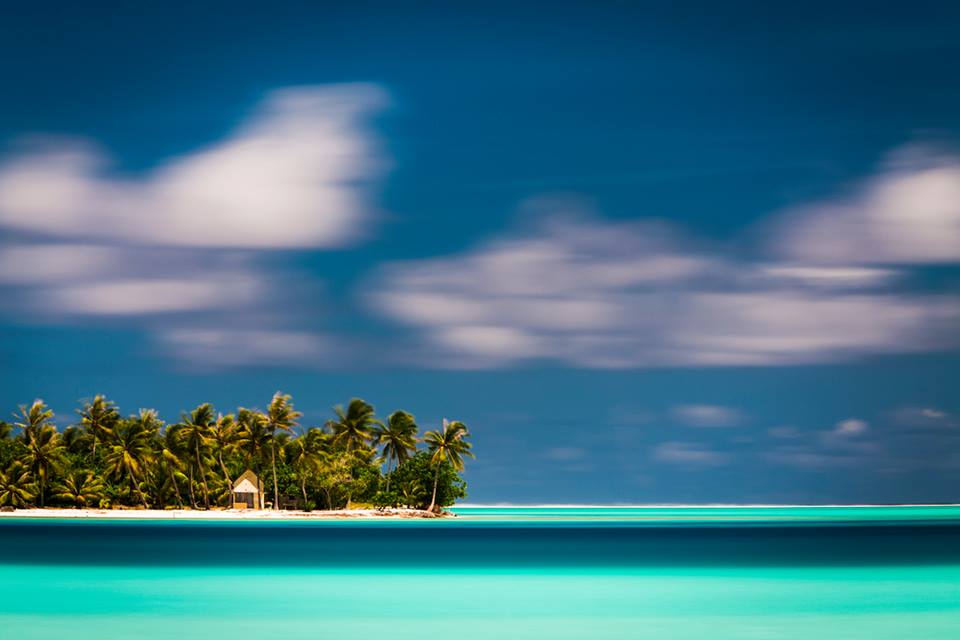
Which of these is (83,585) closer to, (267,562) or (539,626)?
(267,562)

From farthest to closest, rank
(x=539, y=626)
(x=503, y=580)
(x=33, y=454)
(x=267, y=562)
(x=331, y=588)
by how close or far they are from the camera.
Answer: (x=33, y=454)
(x=267, y=562)
(x=503, y=580)
(x=331, y=588)
(x=539, y=626)

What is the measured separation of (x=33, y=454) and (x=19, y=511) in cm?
667

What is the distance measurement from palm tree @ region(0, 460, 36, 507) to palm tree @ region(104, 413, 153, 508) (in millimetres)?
6030

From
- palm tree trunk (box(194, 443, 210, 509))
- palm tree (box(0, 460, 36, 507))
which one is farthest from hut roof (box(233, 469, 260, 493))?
palm tree (box(0, 460, 36, 507))

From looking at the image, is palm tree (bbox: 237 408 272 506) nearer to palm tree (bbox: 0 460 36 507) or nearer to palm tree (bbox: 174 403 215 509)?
palm tree (bbox: 174 403 215 509)

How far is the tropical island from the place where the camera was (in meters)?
91.6

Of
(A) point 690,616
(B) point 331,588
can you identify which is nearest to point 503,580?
(B) point 331,588

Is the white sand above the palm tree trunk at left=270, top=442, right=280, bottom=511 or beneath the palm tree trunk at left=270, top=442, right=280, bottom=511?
beneath

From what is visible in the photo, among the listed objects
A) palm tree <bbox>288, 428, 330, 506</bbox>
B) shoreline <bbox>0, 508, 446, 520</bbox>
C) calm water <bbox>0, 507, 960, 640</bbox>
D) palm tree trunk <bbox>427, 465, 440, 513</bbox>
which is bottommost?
calm water <bbox>0, 507, 960, 640</bbox>

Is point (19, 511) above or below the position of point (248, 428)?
below

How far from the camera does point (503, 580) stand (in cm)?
3750

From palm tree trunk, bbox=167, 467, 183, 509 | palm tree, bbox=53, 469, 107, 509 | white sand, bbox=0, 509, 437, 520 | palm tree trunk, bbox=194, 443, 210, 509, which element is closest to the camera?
palm tree trunk, bbox=194, 443, 210, 509

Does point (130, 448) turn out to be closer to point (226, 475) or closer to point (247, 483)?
point (226, 475)

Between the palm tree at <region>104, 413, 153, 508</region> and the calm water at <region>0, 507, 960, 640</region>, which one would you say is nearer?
the calm water at <region>0, 507, 960, 640</region>
